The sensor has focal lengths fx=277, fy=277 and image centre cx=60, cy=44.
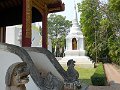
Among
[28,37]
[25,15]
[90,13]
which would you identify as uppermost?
[90,13]

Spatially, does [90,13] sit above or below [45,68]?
above

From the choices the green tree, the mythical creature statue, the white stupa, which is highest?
the green tree

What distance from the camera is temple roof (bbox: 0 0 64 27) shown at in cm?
1111

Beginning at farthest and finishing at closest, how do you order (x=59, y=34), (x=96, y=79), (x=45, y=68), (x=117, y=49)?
(x=59, y=34) → (x=117, y=49) → (x=96, y=79) → (x=45, y=68)

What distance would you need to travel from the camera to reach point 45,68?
27.2 feet

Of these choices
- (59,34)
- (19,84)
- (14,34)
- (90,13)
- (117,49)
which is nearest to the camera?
(19,84)

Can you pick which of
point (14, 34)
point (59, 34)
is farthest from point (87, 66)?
point (59, 34)

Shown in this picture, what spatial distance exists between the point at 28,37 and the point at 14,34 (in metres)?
27.2

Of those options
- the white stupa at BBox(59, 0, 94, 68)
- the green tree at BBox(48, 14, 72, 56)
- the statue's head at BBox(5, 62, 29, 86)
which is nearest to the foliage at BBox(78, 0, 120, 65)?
the white stupa at BBox(59, 0, 94, 68)

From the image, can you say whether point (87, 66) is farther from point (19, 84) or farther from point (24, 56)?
point (19, 84)

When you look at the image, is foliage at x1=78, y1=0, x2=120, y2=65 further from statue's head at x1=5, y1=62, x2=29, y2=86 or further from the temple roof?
statue's head at x1=5, y1=62, x2=29, y2=86

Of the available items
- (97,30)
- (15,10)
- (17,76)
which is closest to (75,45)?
(97,30)

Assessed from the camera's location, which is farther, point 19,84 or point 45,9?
point 45,9

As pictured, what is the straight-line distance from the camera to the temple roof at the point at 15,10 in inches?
438
